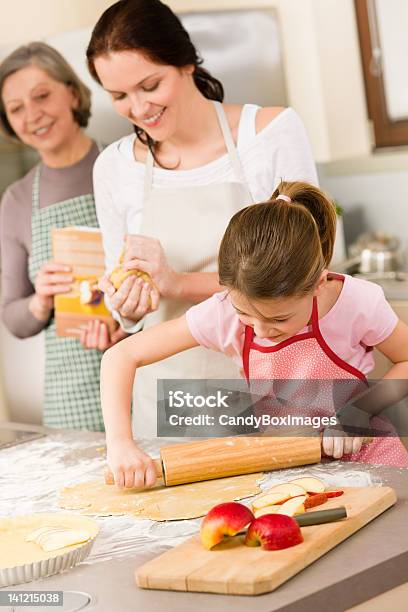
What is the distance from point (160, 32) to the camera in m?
1.71

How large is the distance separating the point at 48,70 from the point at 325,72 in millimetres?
857

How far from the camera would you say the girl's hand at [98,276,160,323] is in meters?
1.73

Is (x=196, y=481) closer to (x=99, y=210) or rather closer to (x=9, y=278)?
(x=99, y=210)

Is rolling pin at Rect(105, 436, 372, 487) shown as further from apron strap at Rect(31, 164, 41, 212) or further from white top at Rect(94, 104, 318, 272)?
apron strap at Rect(31, 164, 41, 212)

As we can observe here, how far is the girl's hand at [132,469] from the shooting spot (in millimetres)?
1372

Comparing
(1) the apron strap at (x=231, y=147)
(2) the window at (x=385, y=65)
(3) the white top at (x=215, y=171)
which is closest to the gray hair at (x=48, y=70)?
(3) the white top at (x=215, y=171)

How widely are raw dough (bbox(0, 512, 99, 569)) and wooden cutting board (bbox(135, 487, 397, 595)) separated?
131 mm

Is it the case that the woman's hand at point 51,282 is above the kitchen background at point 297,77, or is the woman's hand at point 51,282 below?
below

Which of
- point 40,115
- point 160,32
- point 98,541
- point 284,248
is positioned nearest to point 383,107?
point 40,115

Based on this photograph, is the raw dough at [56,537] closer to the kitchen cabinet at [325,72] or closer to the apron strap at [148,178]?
the apron strap at [148,178]

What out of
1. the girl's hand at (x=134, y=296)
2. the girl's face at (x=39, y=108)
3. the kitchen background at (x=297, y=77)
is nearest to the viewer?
the girl's hand at (x=134, y=296)

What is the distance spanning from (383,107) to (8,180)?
107 centimetres

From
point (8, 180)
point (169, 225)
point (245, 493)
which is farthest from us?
point (8, 180)

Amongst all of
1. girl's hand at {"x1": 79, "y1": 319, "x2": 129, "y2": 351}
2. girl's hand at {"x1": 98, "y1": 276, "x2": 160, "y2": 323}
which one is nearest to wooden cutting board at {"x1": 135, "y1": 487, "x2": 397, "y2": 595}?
girl's hand at {"x1": 98, "y1": 276, "x2": 160, "y2": 323}
